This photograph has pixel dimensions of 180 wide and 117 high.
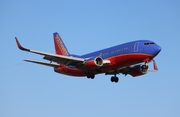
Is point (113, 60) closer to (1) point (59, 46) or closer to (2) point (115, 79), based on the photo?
(2) point (115, 79)

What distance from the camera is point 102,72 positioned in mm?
58906

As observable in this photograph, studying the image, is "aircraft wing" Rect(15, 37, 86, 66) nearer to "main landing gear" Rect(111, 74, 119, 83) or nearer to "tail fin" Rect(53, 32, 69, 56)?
"main landing gear" Rect(111, 74, 119, 83)

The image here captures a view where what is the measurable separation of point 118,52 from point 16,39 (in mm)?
13606

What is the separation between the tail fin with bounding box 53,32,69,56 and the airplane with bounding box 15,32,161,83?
6.17m

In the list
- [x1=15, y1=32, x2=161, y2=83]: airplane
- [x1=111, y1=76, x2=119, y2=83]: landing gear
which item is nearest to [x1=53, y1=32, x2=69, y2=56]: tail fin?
[x1=15, y1=32, x2=161, y2=83]: airplane

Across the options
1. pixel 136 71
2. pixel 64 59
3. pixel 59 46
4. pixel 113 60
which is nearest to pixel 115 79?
pixel 136 71

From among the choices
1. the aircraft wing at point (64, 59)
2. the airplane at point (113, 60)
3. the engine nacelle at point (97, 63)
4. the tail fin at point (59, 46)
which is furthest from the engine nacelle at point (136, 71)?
the tail fin at point (59, 46)

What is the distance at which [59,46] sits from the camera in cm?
7012

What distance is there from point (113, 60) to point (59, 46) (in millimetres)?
16543

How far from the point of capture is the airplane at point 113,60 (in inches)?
2137

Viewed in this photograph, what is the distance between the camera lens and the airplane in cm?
5428

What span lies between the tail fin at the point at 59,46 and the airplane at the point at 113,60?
617 centimetres

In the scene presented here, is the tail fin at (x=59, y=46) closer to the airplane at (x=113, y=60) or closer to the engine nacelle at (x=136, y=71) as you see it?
the airplane at (x=113, y=60)

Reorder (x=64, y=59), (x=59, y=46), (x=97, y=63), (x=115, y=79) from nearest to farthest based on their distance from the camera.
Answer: (x=97, y=63)
(x=64, y=59)
(x=115, y=79)
(x=59, y=46)
